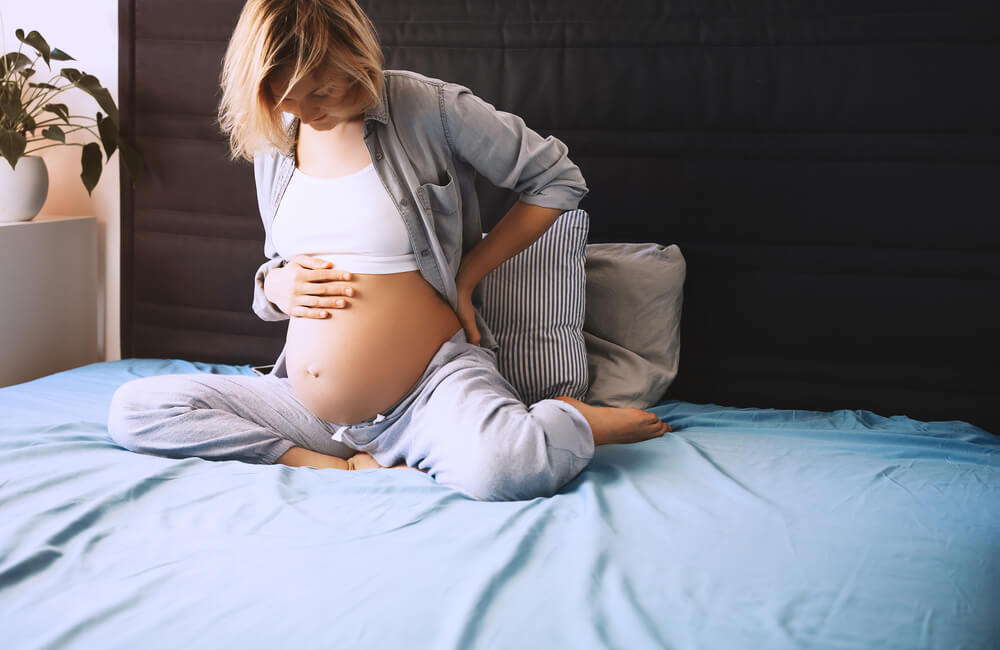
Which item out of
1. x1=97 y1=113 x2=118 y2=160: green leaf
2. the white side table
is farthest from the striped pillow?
the white side table

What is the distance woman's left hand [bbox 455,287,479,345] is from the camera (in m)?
1.49

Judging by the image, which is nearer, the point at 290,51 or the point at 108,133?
the point at 290,51

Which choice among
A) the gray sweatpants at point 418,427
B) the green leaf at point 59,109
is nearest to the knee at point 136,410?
the gray sweatpants at point 418,427

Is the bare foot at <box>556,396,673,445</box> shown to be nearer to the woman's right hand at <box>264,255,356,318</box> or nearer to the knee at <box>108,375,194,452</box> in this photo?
the woman's right hand at <box>264,255,356,318</box>

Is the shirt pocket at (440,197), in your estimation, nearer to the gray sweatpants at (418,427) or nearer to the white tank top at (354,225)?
the white tank top at (354,225)

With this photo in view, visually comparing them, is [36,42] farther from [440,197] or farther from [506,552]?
[506,552]

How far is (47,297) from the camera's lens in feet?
6.84

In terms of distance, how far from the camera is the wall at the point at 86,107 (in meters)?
2.14

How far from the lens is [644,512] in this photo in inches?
43.9

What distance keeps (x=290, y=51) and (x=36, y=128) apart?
1.26 m

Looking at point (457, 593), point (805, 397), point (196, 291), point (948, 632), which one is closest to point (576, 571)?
point (457, 593)

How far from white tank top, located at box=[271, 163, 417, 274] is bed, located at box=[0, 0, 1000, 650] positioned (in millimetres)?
362

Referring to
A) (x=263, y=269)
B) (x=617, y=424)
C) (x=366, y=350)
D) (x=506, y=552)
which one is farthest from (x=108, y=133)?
(x=506, y=552)

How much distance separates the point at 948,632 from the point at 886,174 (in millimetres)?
1150
